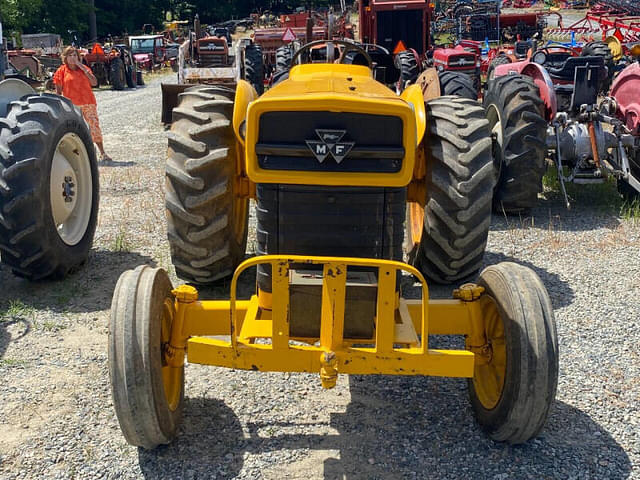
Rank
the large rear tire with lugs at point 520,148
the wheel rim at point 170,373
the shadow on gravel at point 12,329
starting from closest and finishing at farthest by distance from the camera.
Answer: the wheel rim at point 170,373 → the shadow on gravel at point 12,329 → the large rear tire with lugs at point 520,148

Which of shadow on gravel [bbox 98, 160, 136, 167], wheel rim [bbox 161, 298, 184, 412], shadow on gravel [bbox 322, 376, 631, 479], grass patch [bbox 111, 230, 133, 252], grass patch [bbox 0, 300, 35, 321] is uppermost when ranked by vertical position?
wheel rim [bbox 161, 298, 184, 412]

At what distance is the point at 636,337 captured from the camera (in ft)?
15.5

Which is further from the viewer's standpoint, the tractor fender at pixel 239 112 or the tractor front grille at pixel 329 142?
the tractor fender at pixel 239 112

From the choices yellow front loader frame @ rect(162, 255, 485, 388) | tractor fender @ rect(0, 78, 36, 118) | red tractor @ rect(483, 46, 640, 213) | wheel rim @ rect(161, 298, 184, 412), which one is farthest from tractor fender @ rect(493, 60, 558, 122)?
wheel rim @ rect(161, 298, 184, 412)

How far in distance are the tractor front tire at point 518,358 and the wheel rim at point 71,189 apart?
360 cm

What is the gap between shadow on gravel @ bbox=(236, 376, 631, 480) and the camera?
3.32m

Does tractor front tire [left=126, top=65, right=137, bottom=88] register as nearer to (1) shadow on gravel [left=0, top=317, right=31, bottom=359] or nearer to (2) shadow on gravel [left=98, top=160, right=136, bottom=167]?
(2) shadow on gravel [left=98, top=160, right=136, bottom=167]

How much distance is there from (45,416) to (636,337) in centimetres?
384

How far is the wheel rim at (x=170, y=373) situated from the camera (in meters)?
3.49

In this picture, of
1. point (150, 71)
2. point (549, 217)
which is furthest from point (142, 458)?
point (150, 71)

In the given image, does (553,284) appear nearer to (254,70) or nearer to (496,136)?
(496,136)

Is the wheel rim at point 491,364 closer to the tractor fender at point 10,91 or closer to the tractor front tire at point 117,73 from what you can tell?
the tractor fender at point 10,91

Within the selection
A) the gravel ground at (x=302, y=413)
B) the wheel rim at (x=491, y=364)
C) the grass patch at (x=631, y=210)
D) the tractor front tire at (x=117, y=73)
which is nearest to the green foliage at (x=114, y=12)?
the tractor front tire at (x=117, y=73)

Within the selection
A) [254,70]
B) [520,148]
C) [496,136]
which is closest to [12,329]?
[520,148]
